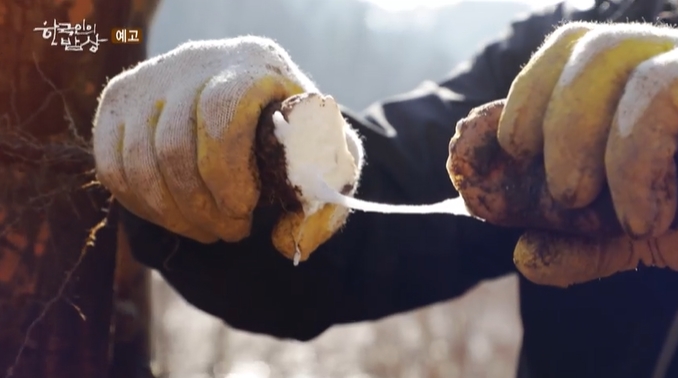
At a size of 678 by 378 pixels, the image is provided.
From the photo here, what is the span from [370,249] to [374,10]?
3.30 m

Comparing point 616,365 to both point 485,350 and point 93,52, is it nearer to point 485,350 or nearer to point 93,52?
point 93,52

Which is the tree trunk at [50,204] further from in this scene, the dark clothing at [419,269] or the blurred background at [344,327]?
the blurred background at [344,327]

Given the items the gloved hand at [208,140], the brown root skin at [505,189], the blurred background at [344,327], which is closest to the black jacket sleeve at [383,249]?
the gloved hand at [208,140]

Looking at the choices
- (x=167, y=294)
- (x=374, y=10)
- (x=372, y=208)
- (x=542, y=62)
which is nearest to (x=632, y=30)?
(x=542, y=62)

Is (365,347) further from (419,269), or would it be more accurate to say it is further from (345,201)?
(345,201)

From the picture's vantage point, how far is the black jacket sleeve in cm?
80

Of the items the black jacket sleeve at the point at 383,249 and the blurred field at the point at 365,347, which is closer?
the black jacket sleeve at the point at 383,249

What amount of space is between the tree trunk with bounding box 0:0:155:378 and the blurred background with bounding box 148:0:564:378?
4.45 ft

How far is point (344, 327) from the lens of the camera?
305 centimetres

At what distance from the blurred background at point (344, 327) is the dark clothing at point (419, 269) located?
116cm

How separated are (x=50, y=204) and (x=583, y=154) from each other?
1.97 feet

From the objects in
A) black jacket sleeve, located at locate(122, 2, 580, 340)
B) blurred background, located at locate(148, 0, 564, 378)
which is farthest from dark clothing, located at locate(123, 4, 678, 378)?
blurred background, located at locate(148, 0, 564, 378)

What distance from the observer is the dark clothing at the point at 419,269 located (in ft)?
2.67

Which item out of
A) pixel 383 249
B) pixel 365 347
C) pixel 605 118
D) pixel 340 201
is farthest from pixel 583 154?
pixel 365 347
